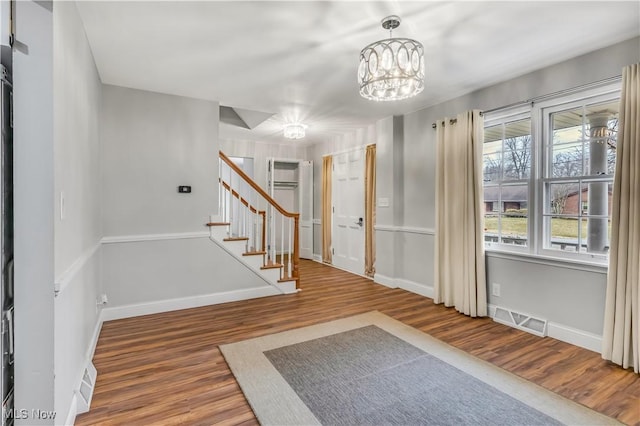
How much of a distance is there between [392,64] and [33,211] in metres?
2.08

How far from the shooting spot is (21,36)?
4.42 ft

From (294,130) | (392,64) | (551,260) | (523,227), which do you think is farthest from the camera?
(294,130)

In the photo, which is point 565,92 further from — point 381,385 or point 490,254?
point 381,385

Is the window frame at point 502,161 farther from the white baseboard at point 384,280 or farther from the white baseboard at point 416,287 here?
the white baseboard at point 384,280

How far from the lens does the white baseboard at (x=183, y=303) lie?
339cm

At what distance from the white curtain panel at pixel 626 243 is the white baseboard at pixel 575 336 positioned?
18cm

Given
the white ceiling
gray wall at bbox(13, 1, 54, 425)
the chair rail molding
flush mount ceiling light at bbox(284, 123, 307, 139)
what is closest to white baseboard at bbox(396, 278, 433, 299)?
the chair rail molding

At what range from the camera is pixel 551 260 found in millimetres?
2920

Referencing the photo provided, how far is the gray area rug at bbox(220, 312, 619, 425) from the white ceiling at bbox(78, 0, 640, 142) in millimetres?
2486

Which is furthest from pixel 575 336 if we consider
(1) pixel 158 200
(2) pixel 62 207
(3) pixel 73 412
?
(1) pixel 158 200

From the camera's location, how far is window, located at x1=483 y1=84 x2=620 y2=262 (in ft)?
8.91

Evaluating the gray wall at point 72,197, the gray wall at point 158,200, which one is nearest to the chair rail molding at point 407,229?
the gray wall at point 158,200

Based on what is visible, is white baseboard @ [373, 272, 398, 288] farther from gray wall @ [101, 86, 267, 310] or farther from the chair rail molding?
gray wall @ [101, 86, 267, 310]

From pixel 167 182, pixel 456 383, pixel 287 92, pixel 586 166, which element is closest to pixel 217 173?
pixel 167 182
